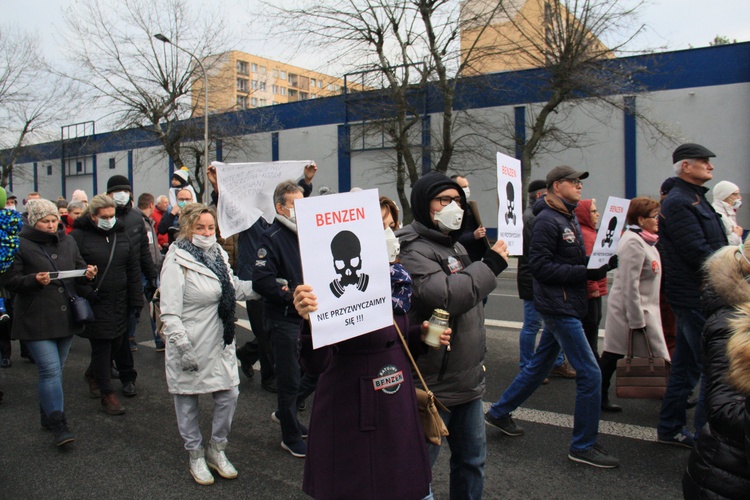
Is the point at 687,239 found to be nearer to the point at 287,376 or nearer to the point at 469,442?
the point at 469,442

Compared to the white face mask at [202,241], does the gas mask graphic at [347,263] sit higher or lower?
lower

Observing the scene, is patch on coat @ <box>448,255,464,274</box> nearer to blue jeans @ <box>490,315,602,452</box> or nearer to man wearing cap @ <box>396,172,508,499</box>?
man wearing cap @ <box>396,172,508,499</box>

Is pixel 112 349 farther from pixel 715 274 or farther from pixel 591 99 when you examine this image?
pixel 591 99

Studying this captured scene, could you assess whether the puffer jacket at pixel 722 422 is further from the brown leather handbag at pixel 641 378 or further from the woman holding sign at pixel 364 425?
the brown leather handbag at pixel 641 378

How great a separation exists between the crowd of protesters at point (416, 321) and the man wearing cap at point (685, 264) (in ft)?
0.04

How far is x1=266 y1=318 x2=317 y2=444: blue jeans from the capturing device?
4234mm

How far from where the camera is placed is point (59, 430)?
4379 millimetres

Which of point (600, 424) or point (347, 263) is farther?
point (600, 424)

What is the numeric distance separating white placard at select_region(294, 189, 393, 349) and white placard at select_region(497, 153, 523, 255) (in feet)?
5.12

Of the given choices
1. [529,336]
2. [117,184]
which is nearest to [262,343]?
[117,184]

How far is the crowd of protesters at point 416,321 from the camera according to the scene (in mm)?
2430

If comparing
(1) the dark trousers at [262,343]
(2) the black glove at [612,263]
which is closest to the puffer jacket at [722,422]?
(2) the black glove at [612,263]

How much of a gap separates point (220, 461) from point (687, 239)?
139 inches

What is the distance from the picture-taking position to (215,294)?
13.0 ft
